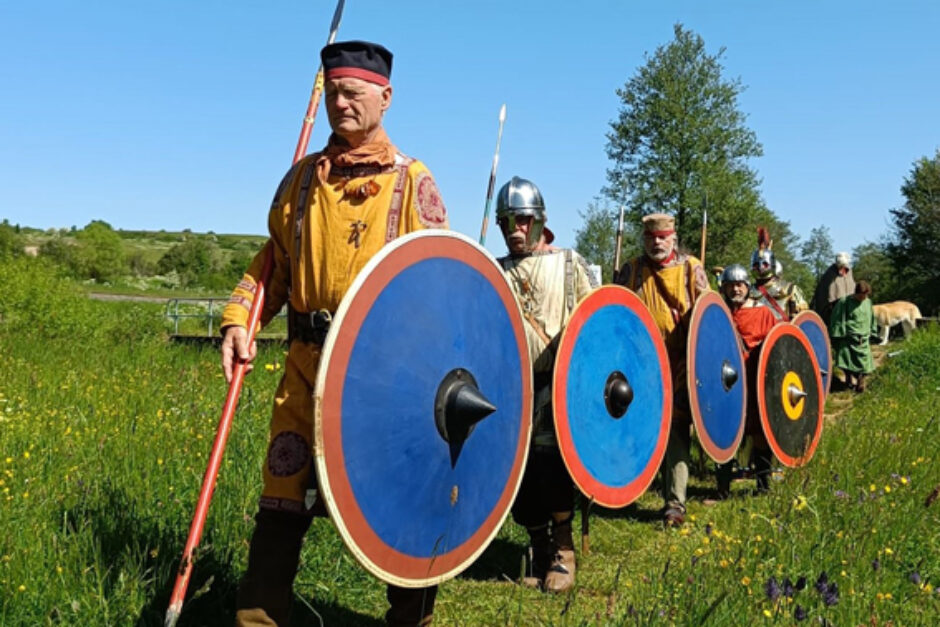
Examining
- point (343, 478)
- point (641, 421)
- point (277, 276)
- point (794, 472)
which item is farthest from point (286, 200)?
point (794, 472)

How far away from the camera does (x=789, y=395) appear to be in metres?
5.78

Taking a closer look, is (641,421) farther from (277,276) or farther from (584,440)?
(277,276)

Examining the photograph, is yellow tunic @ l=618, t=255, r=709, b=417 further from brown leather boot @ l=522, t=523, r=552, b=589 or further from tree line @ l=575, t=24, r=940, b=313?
tree line @ l=575, t=24, r=940, b=313

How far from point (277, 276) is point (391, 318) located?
0.66m

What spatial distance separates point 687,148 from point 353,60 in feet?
99.1

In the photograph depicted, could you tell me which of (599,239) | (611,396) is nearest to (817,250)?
(599,239)

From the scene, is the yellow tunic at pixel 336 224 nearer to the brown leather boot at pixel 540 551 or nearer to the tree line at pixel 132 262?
the brown leather boot at pixel 540 551

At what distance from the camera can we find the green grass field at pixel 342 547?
2.77m

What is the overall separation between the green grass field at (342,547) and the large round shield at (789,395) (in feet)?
0.71

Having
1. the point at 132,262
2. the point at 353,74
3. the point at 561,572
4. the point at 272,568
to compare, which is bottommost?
the point at 561,572

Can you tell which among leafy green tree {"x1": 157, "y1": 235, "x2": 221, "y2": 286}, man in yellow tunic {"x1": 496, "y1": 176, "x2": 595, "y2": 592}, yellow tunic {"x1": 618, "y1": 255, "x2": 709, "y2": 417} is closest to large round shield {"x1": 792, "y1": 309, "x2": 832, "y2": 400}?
yellow tunic {"x1": 618, "y1": 255, "x2": 709, "y2": 417}

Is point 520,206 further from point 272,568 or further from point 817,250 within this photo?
point 817,250

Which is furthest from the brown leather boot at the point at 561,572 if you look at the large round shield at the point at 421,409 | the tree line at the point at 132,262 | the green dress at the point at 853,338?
the tree line at the point at 132,262

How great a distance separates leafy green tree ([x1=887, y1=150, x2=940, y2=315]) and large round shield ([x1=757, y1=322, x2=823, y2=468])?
30961 mm
